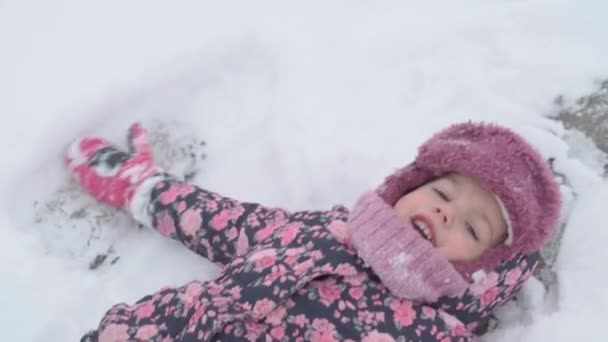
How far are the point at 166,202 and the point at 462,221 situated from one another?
23.9 inches

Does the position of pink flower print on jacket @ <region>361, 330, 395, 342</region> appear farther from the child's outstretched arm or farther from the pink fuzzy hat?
the child's outstretched arm

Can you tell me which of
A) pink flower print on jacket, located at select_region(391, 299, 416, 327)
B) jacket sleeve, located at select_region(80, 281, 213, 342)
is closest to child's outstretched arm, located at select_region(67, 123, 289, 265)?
jacket sleeve, located at select_region(80, 281, 213, 342)

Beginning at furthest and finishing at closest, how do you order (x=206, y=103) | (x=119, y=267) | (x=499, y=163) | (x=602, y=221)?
(x=206, y=103) → (x=119, y=267) → (x=602, y=221) → (x=499, y=163)

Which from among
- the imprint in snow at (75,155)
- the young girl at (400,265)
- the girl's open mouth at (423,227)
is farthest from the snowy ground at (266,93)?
the girl's open mouth at (423,227)

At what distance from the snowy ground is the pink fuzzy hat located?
0.18 meters

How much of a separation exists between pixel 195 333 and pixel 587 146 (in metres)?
0.85

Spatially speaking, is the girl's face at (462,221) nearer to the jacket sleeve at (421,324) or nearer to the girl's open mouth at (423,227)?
the girl's open mouth at (423,227)

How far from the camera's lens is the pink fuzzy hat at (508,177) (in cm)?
108

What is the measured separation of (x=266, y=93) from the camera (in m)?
1.59

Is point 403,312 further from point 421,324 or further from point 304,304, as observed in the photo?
point 304,304

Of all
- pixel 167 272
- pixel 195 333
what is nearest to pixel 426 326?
pixel 195 333

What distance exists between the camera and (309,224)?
1282 mm

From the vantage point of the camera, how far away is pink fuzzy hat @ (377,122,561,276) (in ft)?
3.56

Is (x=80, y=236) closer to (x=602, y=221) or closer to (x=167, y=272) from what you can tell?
(x=167, y=272)
